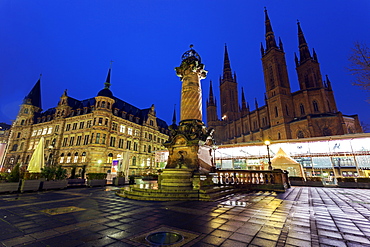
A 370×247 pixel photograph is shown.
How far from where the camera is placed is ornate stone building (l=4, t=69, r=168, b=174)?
32.2 meters

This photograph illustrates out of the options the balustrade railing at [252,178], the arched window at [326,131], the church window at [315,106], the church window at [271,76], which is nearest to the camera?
the balustrade railing at [252,178]

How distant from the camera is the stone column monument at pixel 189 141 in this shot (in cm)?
873

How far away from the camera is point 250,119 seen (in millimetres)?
59656

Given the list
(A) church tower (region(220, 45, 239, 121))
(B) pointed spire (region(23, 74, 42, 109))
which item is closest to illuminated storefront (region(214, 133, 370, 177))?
(A) church tower (region(220, 45, 239, 121))

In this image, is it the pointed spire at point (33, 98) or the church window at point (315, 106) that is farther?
the pointed spire at point (33, 98)

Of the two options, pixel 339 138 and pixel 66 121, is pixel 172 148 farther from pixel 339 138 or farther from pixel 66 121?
pixel 66 121

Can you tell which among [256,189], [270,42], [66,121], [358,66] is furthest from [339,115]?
[66,121]

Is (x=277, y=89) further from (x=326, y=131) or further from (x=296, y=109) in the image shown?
(x=326, y=131)

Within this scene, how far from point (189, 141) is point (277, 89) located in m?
48.6

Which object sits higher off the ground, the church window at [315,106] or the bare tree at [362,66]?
the church window at [315,106]

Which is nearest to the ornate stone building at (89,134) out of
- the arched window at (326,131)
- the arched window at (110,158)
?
the arched window at (110,158)

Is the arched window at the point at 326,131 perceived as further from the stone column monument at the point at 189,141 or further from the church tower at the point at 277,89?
the stone column monument at the point at 189,141

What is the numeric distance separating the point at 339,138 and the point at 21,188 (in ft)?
100

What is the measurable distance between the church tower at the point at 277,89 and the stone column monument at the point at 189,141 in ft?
131
